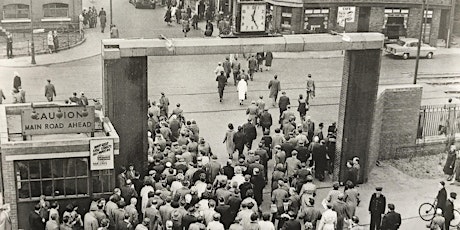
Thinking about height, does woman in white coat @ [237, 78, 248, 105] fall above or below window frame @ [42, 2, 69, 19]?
below

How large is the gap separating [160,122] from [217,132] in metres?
3.61

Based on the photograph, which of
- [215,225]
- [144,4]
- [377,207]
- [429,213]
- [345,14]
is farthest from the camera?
[144,4]

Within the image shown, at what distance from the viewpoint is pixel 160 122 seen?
24688mm

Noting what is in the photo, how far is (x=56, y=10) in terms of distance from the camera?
47156 mm

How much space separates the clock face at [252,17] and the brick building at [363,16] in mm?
22229

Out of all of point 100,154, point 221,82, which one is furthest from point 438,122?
point 100,154

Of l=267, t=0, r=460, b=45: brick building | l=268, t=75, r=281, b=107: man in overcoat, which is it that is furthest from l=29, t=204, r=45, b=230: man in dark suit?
l=267, t=0, r=460, b=45: brick building

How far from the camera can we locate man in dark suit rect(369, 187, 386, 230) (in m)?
19.0

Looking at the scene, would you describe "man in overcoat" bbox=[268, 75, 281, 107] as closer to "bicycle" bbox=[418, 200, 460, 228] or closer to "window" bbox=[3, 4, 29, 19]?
"bicycle" bbox=[418, 200, 460, 228]

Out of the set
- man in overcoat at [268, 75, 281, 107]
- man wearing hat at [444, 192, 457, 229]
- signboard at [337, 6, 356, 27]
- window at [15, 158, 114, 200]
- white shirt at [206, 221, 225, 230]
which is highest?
signboard at [337, 6, 356, 27]

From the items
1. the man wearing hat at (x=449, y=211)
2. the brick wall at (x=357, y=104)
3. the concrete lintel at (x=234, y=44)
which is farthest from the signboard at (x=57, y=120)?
the man wearing hat at (x=449, y=211)

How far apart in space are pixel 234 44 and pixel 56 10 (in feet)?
97.7

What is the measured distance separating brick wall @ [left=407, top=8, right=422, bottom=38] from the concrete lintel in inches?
947

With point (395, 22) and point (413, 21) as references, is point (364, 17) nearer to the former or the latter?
point (395, 22)
